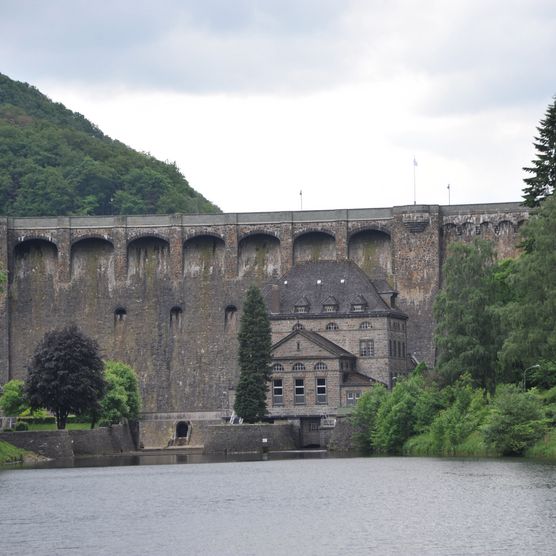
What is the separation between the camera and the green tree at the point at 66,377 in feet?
400

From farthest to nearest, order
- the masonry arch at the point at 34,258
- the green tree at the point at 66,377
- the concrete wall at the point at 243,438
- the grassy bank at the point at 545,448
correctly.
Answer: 1. the masonry arch at the point at 34,258
2. the concrete wall at the point at 243,438
3. the green tree at the point at 66,377
4. the grassy bank at the point at 545,448

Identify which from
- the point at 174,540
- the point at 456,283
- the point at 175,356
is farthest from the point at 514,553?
the point at 175,356

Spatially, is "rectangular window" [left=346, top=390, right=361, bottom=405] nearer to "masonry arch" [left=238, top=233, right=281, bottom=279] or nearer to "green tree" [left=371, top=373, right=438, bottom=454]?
"green tree" [left=371, top=373, right=438, bottom=454]

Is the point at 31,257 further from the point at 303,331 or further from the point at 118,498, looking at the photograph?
the point at 118,498

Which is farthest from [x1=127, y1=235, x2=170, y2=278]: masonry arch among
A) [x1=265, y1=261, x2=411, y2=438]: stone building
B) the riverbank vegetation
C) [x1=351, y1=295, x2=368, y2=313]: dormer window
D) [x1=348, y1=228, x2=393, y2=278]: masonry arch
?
the riverbank vegetation

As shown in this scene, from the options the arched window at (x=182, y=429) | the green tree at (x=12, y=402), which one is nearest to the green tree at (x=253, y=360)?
the green tree at (x=12, y=402)

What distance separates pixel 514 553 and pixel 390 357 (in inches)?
3646

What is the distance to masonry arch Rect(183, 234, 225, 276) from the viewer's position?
162875mm

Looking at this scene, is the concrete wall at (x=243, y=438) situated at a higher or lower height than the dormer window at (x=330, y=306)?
lower

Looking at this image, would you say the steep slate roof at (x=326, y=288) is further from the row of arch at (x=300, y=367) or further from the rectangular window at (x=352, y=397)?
the rectangular window at (x=352, y=397)

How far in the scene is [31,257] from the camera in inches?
6521

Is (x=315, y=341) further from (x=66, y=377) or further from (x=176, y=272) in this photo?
(x=66, y=377)

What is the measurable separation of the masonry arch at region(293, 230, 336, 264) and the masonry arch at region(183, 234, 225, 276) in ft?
A: 22.5

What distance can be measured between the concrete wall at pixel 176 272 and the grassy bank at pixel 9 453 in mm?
45583
